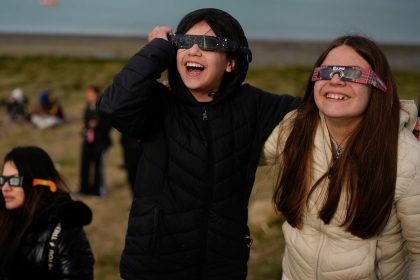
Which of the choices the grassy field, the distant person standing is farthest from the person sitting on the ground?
the distant person standing

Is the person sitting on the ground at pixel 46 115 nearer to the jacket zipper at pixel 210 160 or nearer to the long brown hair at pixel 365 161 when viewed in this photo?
the jacket zipper at pixel 210 160

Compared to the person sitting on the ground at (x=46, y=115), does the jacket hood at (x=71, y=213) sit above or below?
above

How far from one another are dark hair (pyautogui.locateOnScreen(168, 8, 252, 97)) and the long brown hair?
388 mm

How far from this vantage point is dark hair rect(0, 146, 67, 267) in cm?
303

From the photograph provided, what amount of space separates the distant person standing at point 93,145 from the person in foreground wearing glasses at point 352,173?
20.6ft

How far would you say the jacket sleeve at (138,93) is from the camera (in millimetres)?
2281

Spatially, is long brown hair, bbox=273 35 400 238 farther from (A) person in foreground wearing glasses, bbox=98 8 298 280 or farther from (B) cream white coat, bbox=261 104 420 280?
(A) person in foreground wearing glasses, bbox=98 8 298 280

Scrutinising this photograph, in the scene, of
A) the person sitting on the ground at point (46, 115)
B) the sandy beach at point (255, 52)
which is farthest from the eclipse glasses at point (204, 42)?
the sandy beach at point (255, 52)

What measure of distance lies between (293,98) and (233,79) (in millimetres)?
367

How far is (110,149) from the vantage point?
12445 mm

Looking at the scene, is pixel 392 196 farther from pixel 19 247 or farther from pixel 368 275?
pixel 19 247

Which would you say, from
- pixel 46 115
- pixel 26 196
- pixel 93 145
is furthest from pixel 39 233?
pixel 46 115

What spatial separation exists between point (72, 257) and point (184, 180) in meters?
0.99

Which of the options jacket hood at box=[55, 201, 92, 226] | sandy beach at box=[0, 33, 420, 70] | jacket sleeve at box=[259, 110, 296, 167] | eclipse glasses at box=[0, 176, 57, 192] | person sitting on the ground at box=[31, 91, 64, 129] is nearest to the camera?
jacket sleeve at box=[259, 110, 296, 167]
